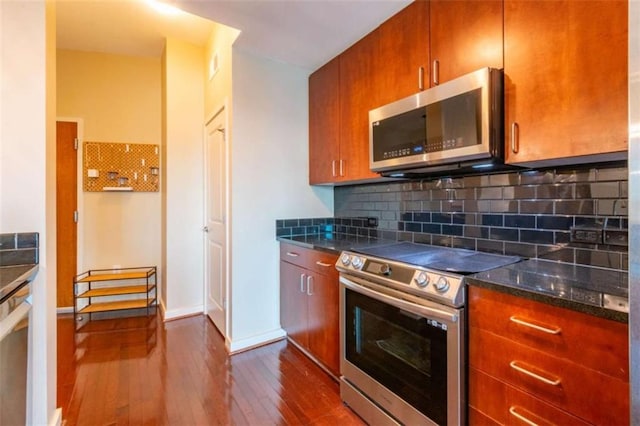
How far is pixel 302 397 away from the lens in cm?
194

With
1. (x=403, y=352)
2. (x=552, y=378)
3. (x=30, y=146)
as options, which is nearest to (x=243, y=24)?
(x=30, y=146)

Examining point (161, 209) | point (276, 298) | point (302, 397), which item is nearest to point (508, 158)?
point (302, 397)

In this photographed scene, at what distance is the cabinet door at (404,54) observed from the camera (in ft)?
5.75

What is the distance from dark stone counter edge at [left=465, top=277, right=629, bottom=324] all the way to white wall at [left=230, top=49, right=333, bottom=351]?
181 centimetres

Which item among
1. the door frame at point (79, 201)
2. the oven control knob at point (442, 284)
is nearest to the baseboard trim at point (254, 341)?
→ the oven control knob at point (442, 284)

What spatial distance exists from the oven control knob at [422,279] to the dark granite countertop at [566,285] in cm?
18

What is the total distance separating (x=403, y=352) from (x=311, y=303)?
35.8 inches

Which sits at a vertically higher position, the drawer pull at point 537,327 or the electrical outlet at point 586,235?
the electrical outlet at point 586,235

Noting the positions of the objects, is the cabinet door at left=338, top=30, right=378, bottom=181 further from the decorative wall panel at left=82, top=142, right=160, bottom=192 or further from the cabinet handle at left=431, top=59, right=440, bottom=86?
the decorative wall panel at left=82, top=142, right=160, bottom=192

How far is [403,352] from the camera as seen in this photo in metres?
1.52

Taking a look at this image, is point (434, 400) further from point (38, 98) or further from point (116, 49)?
point (116, 49)

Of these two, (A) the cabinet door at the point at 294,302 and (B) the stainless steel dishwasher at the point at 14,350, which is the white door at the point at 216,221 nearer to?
(A) the cabinet door at the point at 294,302

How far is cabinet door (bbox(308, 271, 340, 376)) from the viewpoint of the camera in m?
2.05

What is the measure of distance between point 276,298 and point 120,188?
230 centimetres
